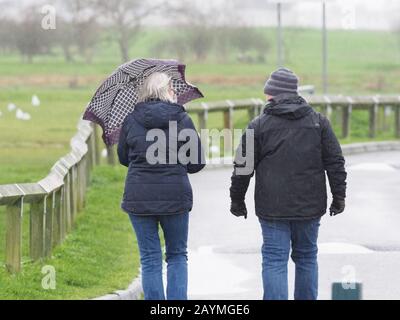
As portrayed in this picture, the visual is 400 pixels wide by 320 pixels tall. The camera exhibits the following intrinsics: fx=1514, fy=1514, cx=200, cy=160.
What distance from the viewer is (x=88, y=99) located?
42.7 metres

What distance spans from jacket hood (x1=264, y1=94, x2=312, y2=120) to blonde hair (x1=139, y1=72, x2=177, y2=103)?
58cm

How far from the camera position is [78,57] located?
220 feet

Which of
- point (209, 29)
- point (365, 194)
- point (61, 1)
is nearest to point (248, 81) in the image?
point (209, 29)

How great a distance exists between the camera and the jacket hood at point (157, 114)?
866 cm

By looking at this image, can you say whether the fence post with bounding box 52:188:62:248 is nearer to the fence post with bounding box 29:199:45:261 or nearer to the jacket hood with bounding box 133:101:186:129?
the fence post with bounding box 29:199:45:261

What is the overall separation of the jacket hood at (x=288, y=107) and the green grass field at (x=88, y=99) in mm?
1927

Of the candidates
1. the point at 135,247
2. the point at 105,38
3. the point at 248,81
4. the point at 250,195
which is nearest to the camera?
the point at 135,247

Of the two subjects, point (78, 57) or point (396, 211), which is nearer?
point (396, 211)

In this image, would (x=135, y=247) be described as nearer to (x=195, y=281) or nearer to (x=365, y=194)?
(x=195, y=281)

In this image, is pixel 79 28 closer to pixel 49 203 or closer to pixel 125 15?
pixel 125 15

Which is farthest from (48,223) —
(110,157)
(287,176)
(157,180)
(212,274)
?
(110,157)

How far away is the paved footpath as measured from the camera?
1080cm

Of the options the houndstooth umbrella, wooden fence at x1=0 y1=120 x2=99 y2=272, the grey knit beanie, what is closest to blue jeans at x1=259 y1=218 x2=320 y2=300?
the grey knit beanie

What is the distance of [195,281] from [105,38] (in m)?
49.3
